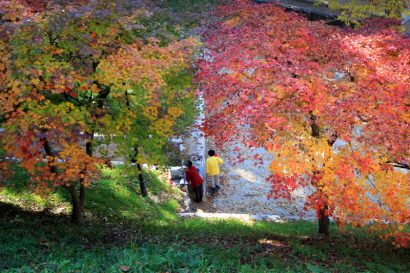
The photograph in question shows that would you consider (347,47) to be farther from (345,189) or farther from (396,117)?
(345,189)

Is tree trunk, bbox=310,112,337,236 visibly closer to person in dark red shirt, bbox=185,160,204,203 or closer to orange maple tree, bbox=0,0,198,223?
orange maple tree, bbox=0,0,198,223

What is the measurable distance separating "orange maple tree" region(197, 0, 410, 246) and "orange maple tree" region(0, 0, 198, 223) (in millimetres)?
1149

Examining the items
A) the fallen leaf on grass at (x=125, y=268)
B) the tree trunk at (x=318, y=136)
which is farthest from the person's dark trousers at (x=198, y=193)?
the fallen leaf on grass at (x=125, y=268)

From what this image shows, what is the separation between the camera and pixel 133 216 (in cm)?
944

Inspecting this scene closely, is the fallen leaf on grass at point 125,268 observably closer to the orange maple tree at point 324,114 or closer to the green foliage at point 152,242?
the green foliage at point 152,242

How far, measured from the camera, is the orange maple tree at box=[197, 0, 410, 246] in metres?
6.07

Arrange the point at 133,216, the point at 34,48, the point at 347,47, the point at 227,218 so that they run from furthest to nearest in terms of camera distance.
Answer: the point at 227,218, the point at 133,216, the point at 347,47, the point at 34,48

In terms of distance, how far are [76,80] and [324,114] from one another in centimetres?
396

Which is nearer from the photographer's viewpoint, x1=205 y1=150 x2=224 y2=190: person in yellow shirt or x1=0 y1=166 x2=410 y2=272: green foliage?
x1=0 y1=166 x2=410 y2=272: green foliage

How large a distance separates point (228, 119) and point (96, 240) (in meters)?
3.19

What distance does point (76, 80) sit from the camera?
6.10 m

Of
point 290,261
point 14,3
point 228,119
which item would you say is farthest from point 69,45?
point 290,261

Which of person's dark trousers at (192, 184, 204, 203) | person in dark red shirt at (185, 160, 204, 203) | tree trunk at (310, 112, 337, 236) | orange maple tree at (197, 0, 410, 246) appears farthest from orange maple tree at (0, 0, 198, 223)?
person's dark trousers at (192, 184, 204, 203)

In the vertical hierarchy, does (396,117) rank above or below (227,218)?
above
